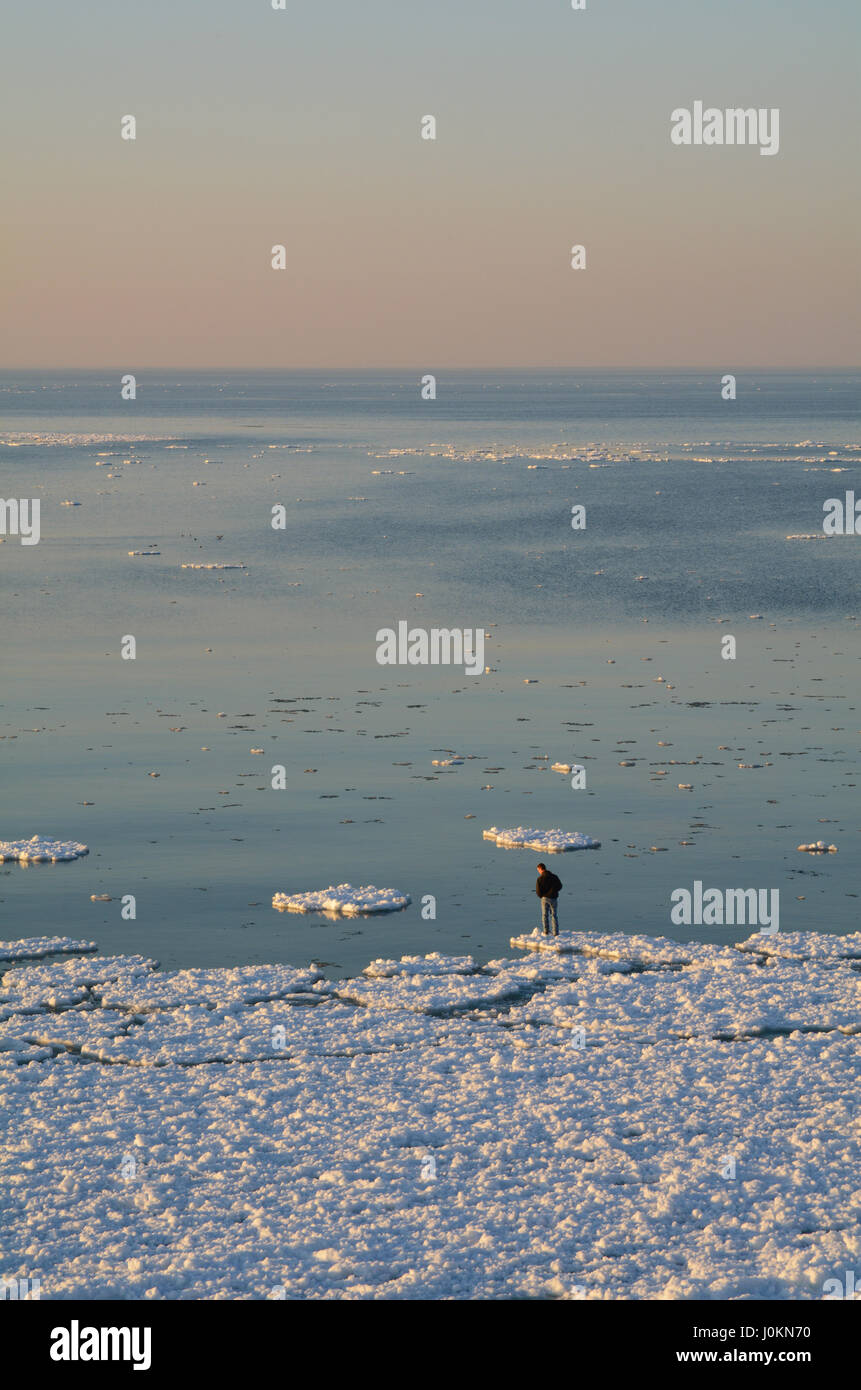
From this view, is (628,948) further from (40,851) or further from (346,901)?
(40,851)

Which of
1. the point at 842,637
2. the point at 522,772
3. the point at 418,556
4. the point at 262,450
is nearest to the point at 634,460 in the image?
the point at 262,450

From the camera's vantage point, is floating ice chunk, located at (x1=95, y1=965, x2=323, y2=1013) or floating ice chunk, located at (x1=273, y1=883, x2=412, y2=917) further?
floating ice chunk, located at (x1=273, y1=883, x2=412, y2=917)

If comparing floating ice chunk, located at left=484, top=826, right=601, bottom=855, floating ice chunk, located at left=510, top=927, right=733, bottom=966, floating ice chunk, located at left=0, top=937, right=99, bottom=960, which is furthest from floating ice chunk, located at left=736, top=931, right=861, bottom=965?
floating ice chunk, located at left=0, top=937, right=99, bottom=960

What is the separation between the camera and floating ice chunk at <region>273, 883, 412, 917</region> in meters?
31.8

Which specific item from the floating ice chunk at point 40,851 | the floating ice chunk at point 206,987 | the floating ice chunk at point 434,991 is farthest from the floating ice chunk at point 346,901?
the floating ice chunk at point 40,851

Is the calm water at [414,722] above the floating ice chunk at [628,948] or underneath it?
above

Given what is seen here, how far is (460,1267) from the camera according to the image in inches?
730

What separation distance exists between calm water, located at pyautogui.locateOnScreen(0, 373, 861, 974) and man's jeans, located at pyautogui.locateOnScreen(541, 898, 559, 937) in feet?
3.12

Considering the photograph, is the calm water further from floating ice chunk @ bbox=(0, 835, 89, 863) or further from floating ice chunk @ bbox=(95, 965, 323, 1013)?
floating ice chunk @ bbox=(95, 965, 323, 1013)

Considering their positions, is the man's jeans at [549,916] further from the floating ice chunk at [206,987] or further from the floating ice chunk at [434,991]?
the floating ice chunk at [206,987]

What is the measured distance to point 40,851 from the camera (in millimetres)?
35156

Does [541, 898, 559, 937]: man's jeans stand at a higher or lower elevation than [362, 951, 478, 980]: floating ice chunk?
higher

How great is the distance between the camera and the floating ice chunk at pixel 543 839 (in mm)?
35250

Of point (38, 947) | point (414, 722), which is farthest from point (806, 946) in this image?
point (414, 722)
